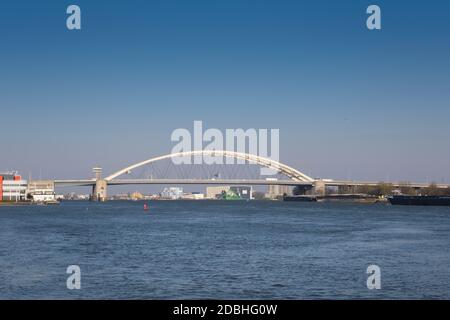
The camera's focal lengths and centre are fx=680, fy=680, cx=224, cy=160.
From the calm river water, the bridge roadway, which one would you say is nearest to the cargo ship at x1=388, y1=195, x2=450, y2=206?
the bridge roadway

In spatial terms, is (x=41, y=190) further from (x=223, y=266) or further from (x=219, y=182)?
(x=223, y=266)

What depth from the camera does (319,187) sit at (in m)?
159

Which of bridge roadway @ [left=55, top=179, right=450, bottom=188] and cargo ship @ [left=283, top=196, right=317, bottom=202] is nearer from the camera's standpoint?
bridge roadway @ [left=55, top=179, right=450, bottom=188]

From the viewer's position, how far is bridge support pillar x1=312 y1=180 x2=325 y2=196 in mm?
157875

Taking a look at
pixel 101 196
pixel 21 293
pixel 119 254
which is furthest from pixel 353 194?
pixel 21 293

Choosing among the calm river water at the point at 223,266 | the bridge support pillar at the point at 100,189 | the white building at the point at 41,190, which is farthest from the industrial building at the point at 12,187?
the calm river water at the point at 223,266

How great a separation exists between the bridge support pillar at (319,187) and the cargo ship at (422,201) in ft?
76.4

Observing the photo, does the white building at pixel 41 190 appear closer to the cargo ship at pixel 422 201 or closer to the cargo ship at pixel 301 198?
the cargo ship at pixel 301 198

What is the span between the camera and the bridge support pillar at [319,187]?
6216 inches

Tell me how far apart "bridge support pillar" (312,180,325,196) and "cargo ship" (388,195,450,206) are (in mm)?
23301

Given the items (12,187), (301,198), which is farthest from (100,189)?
(301,198)

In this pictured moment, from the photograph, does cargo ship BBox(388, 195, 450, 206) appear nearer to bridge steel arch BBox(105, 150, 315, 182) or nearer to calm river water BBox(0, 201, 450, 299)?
bridge steel arch BBox(105, 150, 315, 182)

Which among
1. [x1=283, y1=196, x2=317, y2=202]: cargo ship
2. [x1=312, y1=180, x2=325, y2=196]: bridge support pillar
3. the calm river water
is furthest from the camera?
[x1=283, y1=196, x2=317, y2=202]: cargo ship

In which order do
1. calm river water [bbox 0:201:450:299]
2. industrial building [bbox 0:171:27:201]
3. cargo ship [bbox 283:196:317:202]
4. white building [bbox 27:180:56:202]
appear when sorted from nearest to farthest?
calm river water [bbox 0:201:450:299] → industrial building [bbox 0:171:27:201] → white building [bbox 27:180:56:202] → cargo ship [bbox 283:196:317:202]
